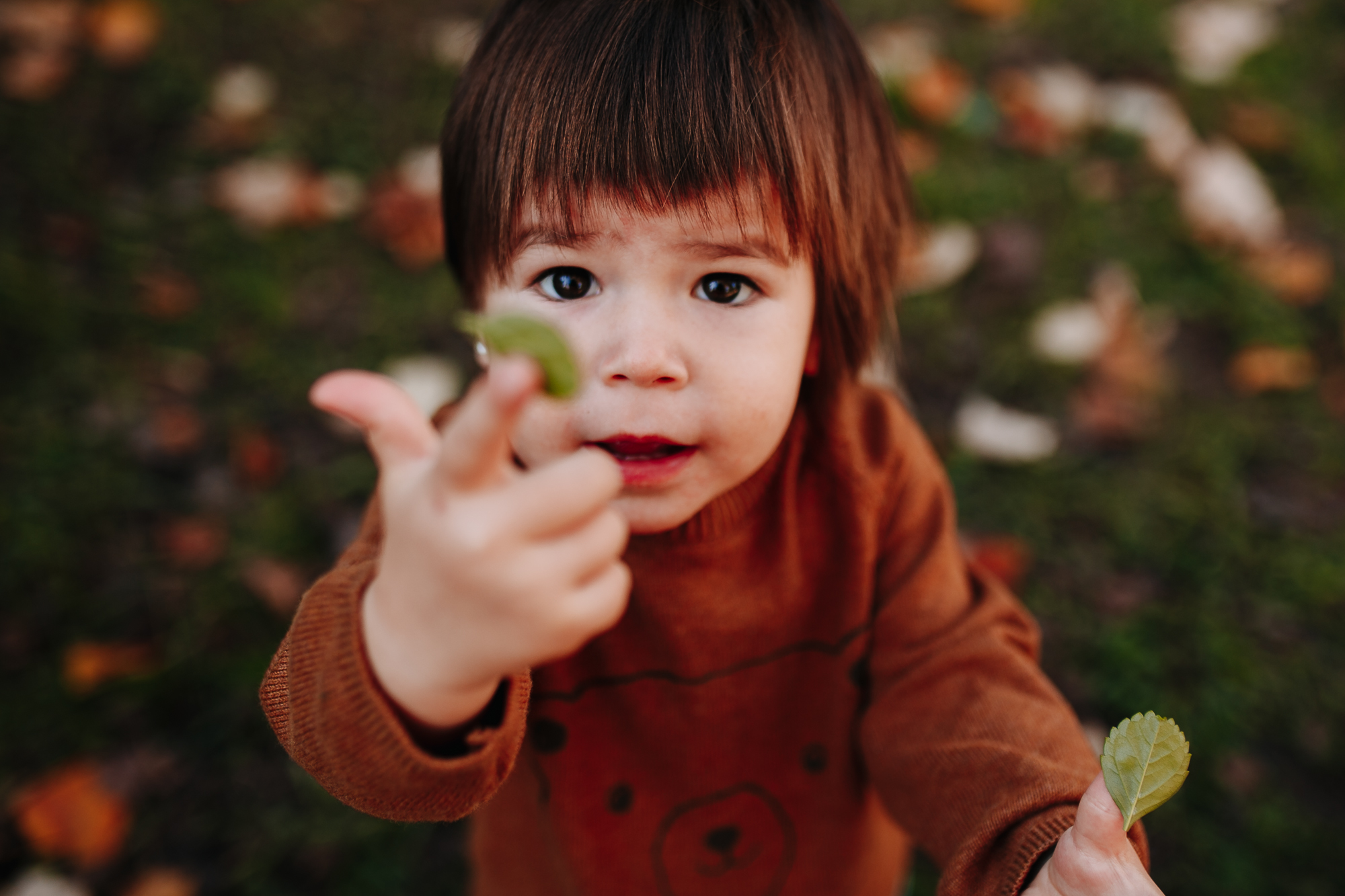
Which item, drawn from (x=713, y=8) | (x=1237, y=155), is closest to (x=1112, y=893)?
(x=713, y=8)

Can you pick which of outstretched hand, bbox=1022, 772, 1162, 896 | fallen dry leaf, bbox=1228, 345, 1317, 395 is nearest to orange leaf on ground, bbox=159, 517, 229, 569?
outstretched hand, bbox=1022, 772, 1162, 896

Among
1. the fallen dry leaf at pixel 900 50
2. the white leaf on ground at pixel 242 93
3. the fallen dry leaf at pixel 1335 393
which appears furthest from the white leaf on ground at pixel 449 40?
the fallen dry leaf at pixel 1335 393

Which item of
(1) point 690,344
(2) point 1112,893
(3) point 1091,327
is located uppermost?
(1) point 690,344

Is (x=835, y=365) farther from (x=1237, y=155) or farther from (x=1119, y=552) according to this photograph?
(x=1237, y=155)

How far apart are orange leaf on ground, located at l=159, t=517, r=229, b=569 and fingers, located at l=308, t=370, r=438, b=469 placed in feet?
4.33

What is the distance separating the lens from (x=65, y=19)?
2316 millimetres

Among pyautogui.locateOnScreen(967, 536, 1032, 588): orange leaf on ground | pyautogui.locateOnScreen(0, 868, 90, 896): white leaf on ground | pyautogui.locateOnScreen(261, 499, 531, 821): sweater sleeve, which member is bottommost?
pyautogui.locateOnScreen(0, 868, 90, 896): white leaf on ground

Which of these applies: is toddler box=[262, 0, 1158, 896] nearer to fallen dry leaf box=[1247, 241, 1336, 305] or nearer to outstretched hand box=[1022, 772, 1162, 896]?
outstretched hand box=[1022, 772, 1162, 896]

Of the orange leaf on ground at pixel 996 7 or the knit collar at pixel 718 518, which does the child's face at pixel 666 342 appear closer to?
the knit collar at pixel 718 518

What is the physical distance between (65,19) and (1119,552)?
270 cm

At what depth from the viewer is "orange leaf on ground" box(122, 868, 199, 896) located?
150 cm

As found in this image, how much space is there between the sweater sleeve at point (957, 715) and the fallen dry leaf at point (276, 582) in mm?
1094

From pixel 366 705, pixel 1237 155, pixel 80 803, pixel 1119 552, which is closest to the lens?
pixel 366 705

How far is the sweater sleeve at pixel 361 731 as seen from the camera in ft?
2.34
